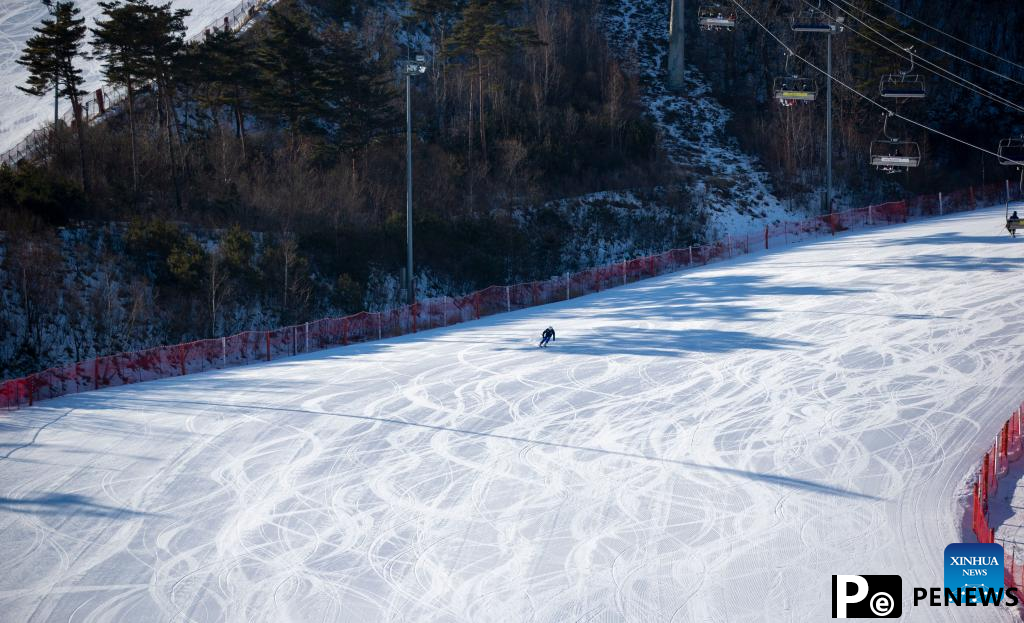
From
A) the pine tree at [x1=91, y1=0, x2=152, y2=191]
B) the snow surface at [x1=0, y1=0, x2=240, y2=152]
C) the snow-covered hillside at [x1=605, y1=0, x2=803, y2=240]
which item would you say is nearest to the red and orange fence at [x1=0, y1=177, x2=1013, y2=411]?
the snow-covered hillside at [x1=605, y1=0, x2=803, y2=240]

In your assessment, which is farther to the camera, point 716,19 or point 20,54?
point 20,54

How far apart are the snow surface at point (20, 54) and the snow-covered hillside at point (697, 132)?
28.4 m

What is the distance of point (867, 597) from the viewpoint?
36.0 ft

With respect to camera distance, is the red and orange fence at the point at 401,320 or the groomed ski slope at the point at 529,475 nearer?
the groomed ski slope at the point at 529,475

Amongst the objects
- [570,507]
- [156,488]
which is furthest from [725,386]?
[156,488]

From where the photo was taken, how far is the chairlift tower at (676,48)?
5606 centimetres

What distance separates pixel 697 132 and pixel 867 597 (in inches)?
1867

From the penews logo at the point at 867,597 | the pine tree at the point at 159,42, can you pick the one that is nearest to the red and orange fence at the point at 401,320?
the pine tree at the point at 159,42

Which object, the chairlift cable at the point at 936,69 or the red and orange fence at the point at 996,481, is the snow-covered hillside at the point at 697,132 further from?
the red and orange fence at the point at 996,481

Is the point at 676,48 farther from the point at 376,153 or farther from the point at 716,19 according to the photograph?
the point at 376,153

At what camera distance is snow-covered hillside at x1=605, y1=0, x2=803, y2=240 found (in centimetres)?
4816

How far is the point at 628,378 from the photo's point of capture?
A: 20922 mm

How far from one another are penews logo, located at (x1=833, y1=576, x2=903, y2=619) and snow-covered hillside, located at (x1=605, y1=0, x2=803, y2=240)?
35633mm

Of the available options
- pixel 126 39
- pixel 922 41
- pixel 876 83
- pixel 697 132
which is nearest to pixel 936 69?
pixel 922 41
